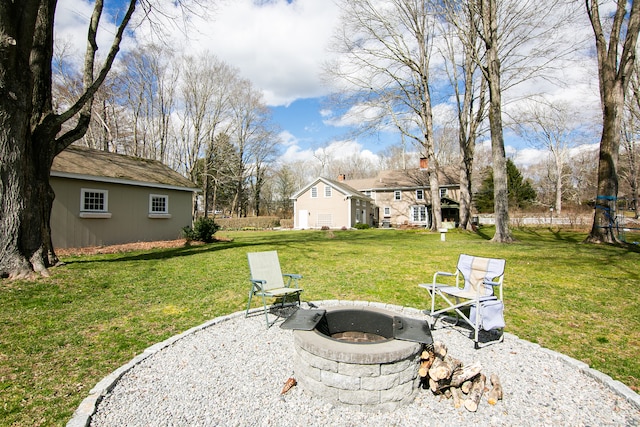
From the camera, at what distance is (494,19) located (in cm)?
1272

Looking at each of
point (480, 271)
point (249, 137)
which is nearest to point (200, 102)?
point (249, 137)

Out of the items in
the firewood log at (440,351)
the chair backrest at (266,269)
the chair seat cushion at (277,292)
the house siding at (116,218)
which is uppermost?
the house siding at (116,218)

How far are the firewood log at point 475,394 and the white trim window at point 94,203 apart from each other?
44.2 ft

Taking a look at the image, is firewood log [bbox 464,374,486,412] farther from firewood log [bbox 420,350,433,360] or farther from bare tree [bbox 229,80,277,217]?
bare tree [bbox 229,80,277,217]

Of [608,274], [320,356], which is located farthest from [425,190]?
[320,356]

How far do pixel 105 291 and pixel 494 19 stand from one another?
16.6 metres

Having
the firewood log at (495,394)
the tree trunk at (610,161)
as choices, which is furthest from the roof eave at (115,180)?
the tree trunk at (610,161)

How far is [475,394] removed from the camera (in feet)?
8.91

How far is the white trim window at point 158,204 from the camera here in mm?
13984

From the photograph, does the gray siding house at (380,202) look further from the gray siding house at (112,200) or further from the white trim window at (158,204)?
the white trim window at (158,204)

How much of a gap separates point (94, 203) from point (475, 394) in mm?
14014

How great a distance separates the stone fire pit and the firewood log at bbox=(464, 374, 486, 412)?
438mm

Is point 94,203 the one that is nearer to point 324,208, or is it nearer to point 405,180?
point 324,208

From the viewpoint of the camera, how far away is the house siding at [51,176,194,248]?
35.9ft
